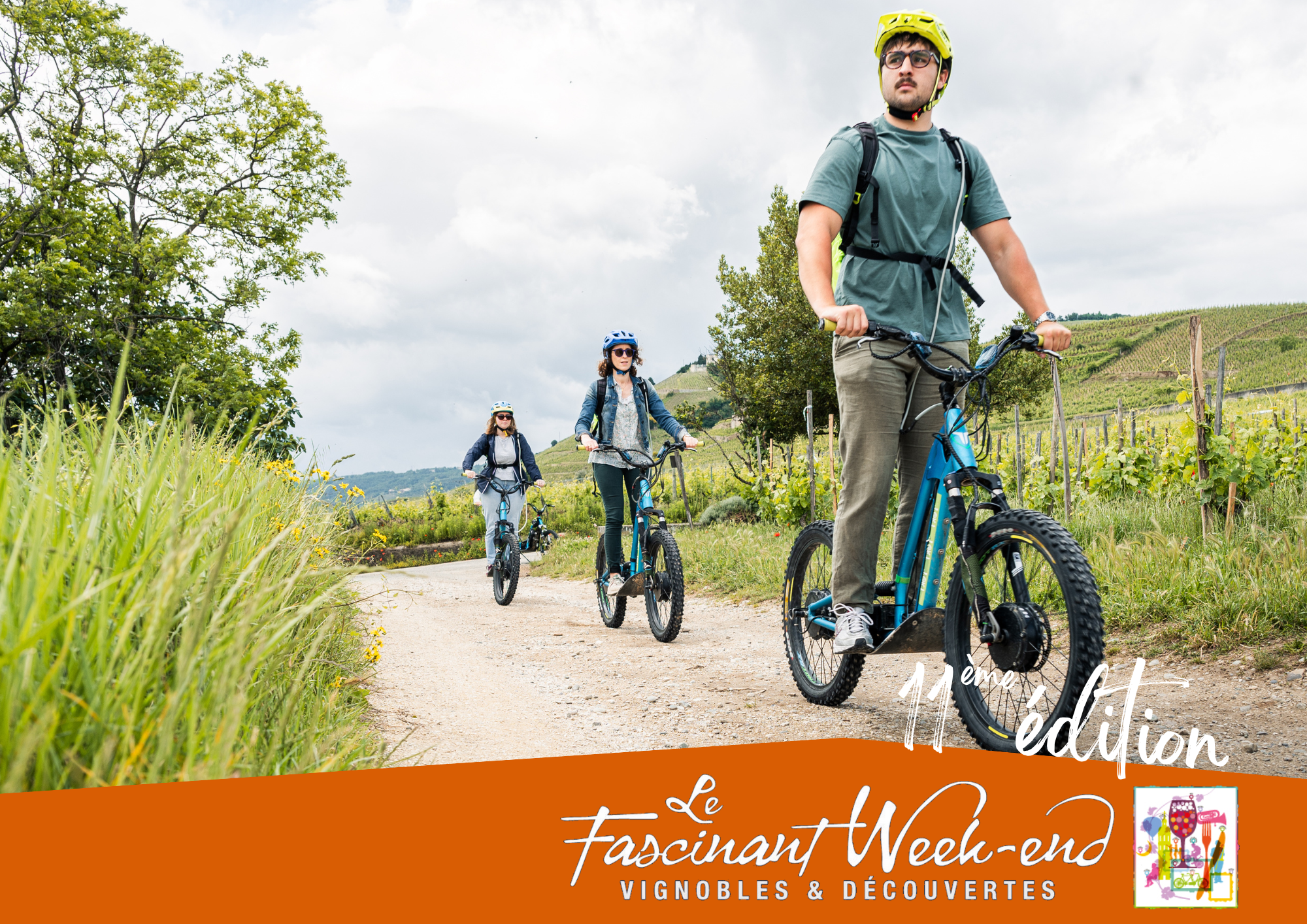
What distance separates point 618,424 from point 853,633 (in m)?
3.70

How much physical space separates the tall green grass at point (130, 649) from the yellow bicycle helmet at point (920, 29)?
108 inches

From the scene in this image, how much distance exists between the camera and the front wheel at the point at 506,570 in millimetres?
8438


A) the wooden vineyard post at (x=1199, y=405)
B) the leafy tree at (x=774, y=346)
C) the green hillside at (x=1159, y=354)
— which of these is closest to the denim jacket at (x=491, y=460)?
the wooden vineyard post at (x=1199, y=405)

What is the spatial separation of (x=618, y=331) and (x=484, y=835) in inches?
208

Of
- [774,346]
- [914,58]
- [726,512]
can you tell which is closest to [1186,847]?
[914,58]

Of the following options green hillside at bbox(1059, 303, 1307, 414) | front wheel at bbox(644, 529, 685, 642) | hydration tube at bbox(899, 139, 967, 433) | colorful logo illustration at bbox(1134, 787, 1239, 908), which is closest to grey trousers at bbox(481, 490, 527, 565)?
front wheel at bbox(644, 529, 685, 642)

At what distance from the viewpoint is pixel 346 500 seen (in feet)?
18.9

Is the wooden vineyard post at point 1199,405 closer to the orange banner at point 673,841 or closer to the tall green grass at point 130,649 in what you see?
the orange banner at point 673,841

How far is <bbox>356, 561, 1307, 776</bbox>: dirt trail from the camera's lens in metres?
2.89

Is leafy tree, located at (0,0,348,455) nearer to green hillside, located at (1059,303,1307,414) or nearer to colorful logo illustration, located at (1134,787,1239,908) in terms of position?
colorful logo illustration, located at (1134,787,1239,908)

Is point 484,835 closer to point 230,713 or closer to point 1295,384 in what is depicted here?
point 230,713

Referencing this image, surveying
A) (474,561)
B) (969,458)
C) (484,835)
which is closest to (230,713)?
(484,835)

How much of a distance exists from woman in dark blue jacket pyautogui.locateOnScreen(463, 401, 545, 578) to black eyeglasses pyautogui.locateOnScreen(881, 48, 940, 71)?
23.4 feet

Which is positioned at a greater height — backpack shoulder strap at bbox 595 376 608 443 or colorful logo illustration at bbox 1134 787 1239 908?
backpack shoulder strap at bbox 595 376 608 443
